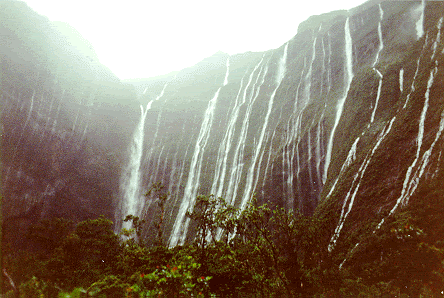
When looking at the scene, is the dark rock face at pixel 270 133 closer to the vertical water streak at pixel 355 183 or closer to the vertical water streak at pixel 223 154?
the vertical water streak at pixel 355 183

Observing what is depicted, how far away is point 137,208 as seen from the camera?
30.8 meters

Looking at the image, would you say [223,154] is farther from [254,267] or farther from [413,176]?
[254,267]

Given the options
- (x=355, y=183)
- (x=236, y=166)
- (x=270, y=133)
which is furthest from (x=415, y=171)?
(x=236, y=166)

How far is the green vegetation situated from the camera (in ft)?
14.9

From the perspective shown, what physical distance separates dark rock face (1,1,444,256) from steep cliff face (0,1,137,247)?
0.49 feet

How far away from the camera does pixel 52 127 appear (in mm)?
28812

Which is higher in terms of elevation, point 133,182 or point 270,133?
point 270,133

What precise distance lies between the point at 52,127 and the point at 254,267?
102 ft

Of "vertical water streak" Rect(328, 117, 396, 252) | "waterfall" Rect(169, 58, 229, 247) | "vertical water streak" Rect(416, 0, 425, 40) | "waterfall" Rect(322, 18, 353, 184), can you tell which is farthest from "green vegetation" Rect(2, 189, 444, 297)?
"vertical water streak" Rect(416, 0, 425, 40)

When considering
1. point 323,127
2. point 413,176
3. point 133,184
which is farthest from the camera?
point 133,184

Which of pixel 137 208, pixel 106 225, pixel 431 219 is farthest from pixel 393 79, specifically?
pixel 137 208

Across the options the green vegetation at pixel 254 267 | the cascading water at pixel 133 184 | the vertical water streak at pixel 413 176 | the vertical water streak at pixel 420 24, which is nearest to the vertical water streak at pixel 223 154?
the cascading water at pixel 133 184

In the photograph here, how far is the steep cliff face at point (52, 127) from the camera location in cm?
2394

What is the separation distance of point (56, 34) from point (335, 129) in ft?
144
